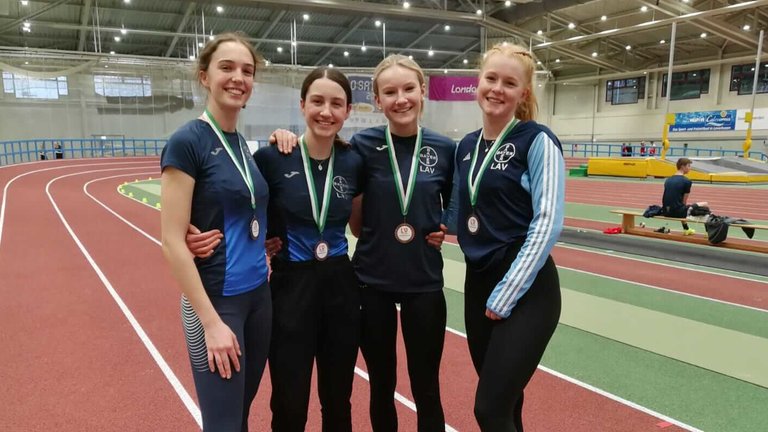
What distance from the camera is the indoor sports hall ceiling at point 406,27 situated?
23.7m

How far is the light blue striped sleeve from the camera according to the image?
6.00ft

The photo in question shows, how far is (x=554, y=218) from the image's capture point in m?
1.84

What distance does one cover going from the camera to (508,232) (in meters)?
1.98

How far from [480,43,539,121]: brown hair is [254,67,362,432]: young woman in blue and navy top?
0.67 m

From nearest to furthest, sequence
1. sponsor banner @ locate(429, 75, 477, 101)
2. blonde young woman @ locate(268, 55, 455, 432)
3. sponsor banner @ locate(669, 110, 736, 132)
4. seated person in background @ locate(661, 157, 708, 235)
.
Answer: blonde young woman @ locate(268, 55, 455, 432)
seated person in background @ locate(661, 157, 708, 235)
sponsor banner @ locate(429, 75, 477, 101)
sponsor banner @ locate(669, 110, 736, 132)

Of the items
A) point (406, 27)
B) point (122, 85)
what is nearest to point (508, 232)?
point (122, 85)

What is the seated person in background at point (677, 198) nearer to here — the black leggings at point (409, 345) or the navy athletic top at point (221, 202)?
the black leggings at point (409, 345)

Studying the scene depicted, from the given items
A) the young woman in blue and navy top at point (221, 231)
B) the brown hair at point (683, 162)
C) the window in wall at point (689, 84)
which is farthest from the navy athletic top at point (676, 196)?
the window in wall at point (689, 84)

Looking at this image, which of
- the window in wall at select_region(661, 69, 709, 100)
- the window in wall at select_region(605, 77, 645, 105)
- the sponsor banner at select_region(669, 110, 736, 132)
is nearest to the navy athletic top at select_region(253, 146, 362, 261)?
the sponsor banner at select_region(669, 110, 736, 132)

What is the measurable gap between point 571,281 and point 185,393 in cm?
487

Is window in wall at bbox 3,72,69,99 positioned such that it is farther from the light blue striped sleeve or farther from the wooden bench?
the light blue striped sleeve

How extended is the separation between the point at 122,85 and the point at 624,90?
32.5m

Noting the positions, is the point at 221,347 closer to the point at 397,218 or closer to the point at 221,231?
the point at 221,231

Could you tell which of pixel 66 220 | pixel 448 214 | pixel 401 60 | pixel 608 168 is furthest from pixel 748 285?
pixel 608 168
